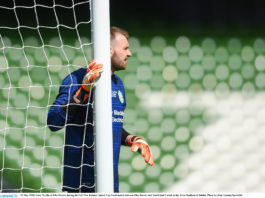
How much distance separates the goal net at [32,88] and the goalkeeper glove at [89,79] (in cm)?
86

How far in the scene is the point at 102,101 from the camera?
3.61 feet

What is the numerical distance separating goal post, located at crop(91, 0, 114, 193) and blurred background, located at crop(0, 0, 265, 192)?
0.98 m

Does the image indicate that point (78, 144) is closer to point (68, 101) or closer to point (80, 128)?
point (80, 128)

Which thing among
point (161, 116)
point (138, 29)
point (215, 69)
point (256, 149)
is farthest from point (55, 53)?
point (256, 149)

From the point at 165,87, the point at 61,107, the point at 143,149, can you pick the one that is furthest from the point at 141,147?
the point at 165,87

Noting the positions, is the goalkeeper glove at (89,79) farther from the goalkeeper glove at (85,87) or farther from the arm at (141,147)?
the arm at (141,147)

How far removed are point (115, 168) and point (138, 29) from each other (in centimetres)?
97

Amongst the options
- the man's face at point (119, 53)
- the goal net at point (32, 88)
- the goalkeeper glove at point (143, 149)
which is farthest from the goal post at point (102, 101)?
the goal net at point (32, 88)

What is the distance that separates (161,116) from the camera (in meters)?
2.17

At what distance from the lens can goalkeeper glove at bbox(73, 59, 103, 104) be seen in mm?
1088

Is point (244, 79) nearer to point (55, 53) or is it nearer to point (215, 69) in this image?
point (215, 69)

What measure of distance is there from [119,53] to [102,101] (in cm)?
43

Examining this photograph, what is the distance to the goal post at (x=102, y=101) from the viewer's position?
3.59 ft

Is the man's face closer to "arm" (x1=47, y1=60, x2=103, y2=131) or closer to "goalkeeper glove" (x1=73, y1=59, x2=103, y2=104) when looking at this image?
"arm" (x1=47, y1=60, x2=103, y2=131)
